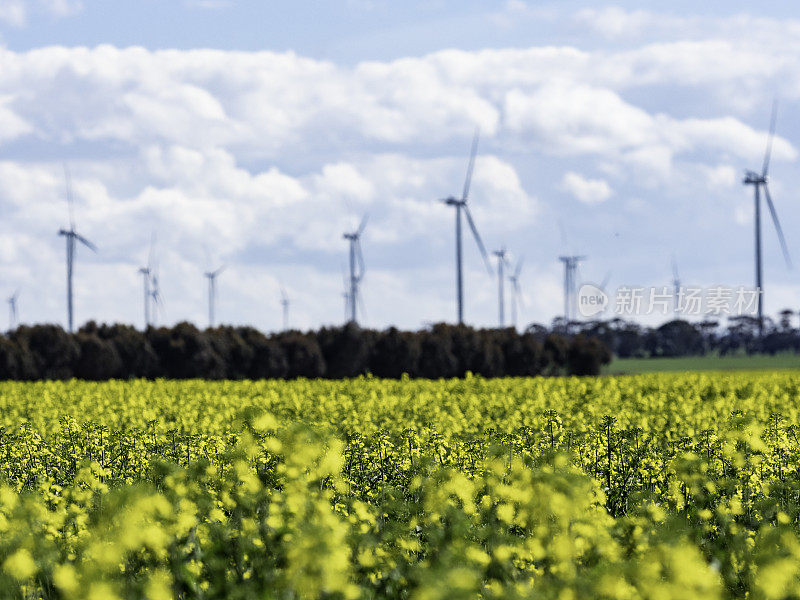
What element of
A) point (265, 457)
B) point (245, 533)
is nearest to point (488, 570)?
point (245, 533)

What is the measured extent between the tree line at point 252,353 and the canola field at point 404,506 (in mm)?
22062

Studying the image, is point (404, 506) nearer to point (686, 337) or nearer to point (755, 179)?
point (755, 179)

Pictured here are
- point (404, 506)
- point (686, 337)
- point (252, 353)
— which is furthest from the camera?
point (686, 337)

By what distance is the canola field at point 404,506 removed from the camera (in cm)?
509

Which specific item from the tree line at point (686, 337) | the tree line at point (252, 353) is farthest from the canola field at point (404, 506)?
the tree line at point (686, 337)

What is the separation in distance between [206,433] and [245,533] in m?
6.71

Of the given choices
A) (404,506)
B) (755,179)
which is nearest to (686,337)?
(755,179)

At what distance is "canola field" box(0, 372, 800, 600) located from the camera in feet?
16.7

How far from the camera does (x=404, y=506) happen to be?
25.0 feet

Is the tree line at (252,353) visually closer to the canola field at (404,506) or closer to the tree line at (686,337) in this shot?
the canola field at (404,506)

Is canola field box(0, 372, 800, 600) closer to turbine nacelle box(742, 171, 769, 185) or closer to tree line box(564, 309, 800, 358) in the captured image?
turbine nacelle box(742, 171, 769, 185)

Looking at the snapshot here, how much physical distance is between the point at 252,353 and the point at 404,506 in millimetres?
31900

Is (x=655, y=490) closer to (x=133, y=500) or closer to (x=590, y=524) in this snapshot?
(x=590, y=524)

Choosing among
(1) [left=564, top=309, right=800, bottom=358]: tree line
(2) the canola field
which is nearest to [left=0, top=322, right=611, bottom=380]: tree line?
(2) the canola field
